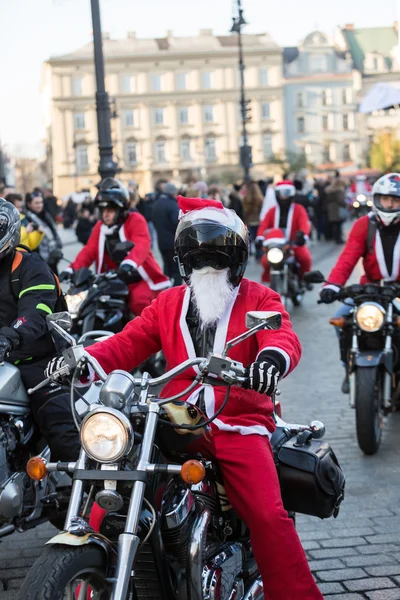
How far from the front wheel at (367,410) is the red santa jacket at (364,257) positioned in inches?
39.8

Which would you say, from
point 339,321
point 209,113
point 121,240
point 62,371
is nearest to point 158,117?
point 209,113

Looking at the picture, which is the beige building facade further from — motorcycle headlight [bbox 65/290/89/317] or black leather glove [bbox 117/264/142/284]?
motorcycle headlight [bbox 65/290/89/317]

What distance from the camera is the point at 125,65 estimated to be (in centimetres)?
10738

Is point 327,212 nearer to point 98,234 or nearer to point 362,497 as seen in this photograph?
point 98,234

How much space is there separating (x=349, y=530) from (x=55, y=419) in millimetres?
1666

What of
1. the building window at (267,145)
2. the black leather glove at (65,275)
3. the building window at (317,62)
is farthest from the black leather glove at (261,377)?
the building window at (317,62)

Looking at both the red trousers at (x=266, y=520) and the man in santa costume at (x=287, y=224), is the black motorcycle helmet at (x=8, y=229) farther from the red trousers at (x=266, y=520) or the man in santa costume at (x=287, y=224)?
the man in santa costume at (x=287, y=224)

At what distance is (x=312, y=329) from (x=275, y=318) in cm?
932

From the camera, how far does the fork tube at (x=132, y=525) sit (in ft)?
9.16

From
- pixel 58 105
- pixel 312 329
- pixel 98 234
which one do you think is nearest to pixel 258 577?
pixel 98 234

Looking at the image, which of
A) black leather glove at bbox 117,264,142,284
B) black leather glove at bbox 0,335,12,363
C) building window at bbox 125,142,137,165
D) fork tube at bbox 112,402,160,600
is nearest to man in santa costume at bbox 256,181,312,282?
black leather glove at bbox 117,264,142,284

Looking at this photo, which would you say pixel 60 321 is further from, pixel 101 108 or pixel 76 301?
pixel 101 108

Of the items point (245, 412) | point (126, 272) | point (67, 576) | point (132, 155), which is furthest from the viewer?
point (132, 155)

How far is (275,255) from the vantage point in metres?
13.5
